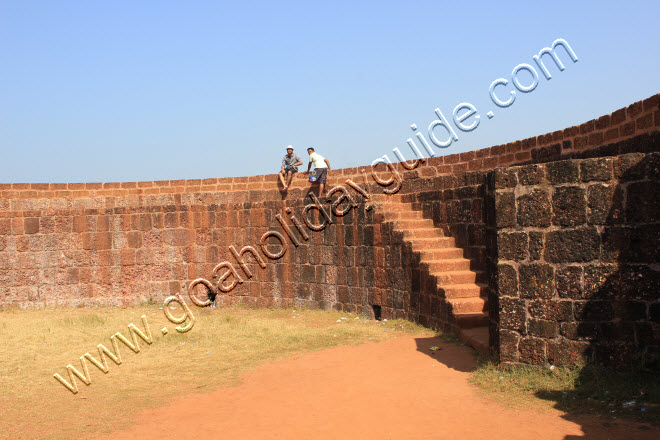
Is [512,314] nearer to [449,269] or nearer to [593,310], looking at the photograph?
[593,310]

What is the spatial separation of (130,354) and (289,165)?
20.7 feet

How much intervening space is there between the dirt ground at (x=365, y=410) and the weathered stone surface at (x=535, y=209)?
1.74m

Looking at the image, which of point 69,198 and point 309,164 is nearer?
point 309,164

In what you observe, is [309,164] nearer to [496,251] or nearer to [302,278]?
[302,278]

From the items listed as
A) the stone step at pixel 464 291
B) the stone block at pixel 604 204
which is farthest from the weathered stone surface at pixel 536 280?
the stone step at pixel 464 291

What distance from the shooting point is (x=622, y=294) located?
5.36 metres

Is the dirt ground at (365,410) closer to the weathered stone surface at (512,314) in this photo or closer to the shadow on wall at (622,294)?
the shadow on wall at (622,294)

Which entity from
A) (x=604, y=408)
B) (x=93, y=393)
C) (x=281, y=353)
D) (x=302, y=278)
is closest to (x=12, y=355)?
(x=93, y=393)

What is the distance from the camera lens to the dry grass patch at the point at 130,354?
6.00 meters

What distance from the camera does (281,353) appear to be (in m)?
8.23

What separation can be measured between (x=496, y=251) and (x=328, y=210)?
5959 mm

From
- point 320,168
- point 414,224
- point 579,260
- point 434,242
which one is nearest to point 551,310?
point 579,260

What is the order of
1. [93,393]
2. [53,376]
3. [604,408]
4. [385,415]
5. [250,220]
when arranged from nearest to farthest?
[604,408]
[385,415]
[93,393]
[53,376]
[250,220]

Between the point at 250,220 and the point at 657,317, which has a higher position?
the point at 250,220
